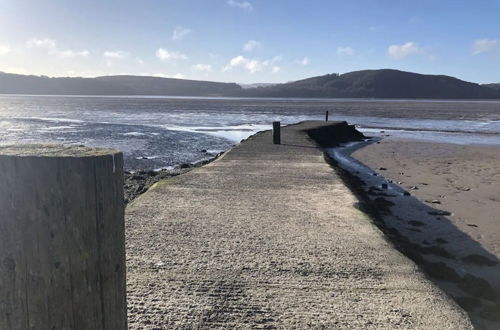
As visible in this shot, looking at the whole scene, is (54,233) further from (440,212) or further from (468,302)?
(440,212)

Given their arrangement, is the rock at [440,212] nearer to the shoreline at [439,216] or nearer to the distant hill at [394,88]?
the shoreline at [439,216]

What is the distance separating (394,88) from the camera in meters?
181

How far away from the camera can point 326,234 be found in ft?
19.9

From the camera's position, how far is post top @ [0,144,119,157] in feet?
5.18

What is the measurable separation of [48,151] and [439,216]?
9207 millimetres

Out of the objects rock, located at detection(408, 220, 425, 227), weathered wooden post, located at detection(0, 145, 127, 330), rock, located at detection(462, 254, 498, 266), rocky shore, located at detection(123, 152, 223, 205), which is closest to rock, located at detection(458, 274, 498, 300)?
rock, located at detection(462, 254, 498, 266)

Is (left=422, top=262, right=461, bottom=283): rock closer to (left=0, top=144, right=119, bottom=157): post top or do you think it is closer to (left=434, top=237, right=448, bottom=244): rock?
(left=434, top=237, right=448, bottom=244): rock

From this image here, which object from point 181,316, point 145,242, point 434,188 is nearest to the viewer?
point 181,316

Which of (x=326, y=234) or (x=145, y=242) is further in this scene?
(x=326, y=234)

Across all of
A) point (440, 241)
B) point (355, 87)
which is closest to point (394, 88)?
point (355, 87)

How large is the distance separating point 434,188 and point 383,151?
9472 millimetres

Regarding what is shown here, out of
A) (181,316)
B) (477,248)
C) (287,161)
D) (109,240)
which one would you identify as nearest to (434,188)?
(287,161)

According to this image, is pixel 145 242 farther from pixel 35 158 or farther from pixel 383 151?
pixel 383 151

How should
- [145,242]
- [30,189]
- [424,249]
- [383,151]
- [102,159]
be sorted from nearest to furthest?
[30,189]
[102,159]
[145,242]
[424,249]
[383,151]
